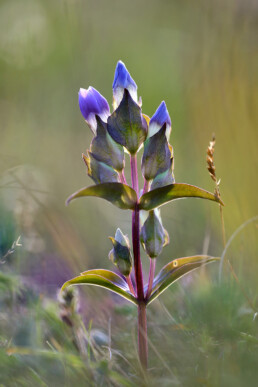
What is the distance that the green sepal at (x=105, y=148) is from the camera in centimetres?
88

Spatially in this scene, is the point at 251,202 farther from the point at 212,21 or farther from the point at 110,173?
the point at 212,21

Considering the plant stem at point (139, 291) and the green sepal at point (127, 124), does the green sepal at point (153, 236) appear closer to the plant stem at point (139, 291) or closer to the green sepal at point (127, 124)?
the plant stem at point (139, 291)

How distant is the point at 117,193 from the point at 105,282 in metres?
0.17

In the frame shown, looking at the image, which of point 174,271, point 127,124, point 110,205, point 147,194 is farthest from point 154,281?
point 110,205

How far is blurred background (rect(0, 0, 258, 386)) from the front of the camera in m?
0.82

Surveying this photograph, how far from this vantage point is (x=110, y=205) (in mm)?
1914

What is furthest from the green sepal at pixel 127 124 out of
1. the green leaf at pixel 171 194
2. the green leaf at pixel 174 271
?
the green leaf at pixel 174 271

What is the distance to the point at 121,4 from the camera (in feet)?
12.6

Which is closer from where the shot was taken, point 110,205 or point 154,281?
point 154,281

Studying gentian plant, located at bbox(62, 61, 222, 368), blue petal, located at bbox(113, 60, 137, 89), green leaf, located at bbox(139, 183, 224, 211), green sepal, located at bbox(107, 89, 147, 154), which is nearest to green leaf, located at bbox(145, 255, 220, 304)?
gentian plant, located at bbox(62, 61, 222, 368)

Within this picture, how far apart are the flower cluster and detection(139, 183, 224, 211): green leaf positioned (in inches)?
1.6

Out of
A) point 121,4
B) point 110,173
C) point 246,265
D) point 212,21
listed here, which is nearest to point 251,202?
point 246,265

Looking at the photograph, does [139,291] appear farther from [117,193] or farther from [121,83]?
[121,83]

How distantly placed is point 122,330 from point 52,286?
0.28 metres
